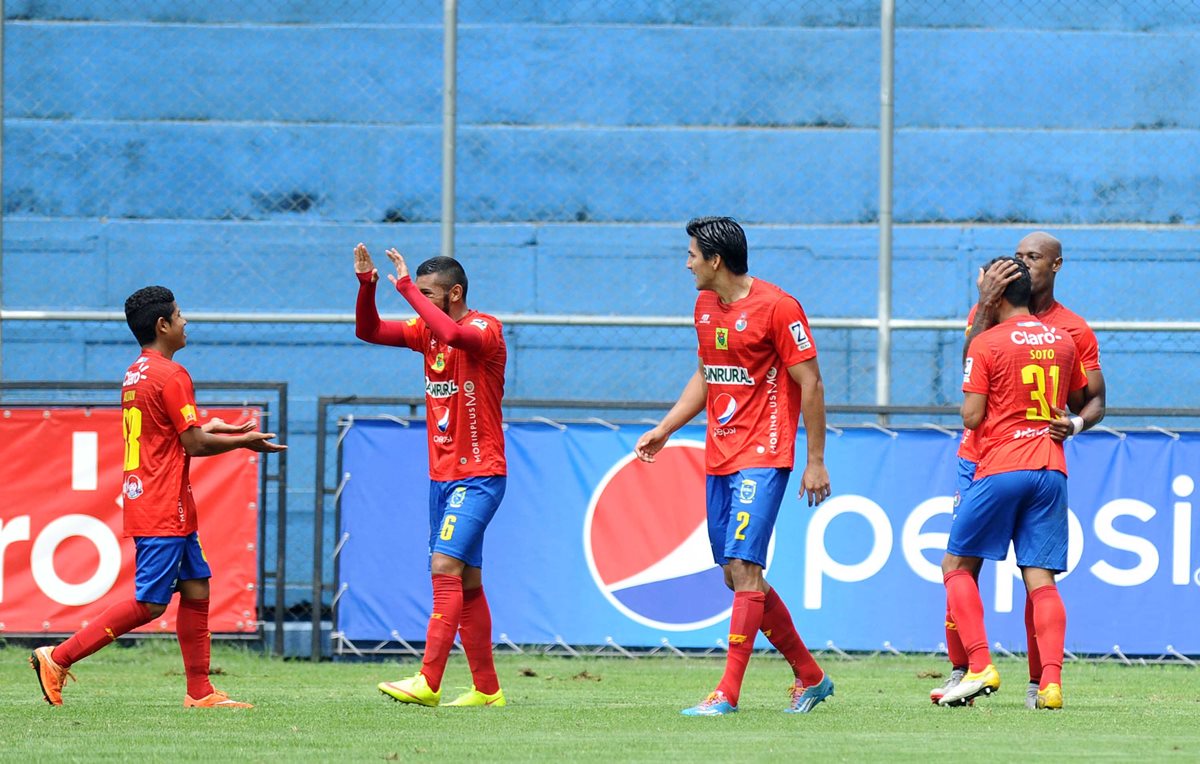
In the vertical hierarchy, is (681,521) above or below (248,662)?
above

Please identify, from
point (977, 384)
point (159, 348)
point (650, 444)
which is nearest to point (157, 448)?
point (159, 348)

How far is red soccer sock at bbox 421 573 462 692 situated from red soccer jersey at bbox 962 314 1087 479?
2.42 m

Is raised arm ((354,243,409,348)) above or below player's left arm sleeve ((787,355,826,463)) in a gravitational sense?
above

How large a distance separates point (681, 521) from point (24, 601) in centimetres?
416

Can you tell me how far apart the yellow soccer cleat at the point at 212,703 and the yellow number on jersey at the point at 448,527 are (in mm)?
1130

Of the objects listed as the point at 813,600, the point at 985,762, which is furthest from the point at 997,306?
the point at 813,600

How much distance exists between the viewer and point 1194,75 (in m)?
13.8

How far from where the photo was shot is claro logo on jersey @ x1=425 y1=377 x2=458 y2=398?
776 cm

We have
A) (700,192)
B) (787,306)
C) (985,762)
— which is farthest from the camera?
(700,192)

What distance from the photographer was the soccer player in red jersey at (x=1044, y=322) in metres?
7.63

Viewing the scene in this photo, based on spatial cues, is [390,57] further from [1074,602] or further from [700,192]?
[1074,602]

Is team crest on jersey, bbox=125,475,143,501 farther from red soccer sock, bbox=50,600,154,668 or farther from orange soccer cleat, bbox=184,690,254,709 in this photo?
orange soccer cleat, bbox=184,690,254,709

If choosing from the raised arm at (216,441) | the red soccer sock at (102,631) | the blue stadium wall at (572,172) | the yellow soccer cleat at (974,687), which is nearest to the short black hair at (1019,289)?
the yellow soccer cleat at (974,687)

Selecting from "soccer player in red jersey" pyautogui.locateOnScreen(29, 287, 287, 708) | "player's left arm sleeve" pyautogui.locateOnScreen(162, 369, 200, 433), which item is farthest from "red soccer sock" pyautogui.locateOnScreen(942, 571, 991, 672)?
"player's left arm sleeve" pyautogui.locateOnScreen(162, 369, 200, 433)
